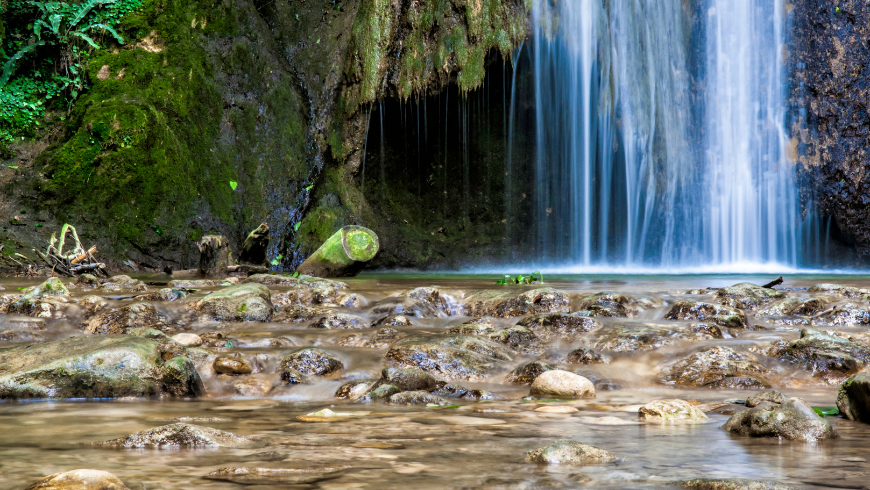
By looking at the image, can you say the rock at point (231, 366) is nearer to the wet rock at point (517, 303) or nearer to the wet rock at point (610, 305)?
the wet rock at point (517, 303)

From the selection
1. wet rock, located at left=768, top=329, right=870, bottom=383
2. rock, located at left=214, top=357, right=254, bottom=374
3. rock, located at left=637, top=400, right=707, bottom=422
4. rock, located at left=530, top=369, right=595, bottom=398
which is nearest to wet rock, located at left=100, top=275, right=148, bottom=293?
→ rock, located at left=214, top=357, right=254, bottom=374

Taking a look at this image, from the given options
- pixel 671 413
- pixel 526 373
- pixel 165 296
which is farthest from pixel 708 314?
pixel 165 296

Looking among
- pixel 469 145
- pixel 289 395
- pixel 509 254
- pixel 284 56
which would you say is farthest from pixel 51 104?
pixel 289 395

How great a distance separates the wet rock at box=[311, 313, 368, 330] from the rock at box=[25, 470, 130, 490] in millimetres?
4260

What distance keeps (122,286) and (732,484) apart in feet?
26.5

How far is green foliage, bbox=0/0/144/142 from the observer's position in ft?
43.3

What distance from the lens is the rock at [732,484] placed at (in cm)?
173

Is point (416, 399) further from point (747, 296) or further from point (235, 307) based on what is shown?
point (747, 296)

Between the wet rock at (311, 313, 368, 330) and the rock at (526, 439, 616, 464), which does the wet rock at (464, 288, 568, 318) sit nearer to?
→ the wet rock at (311, 313, 368, 330)

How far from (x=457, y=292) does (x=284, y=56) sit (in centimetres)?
1042

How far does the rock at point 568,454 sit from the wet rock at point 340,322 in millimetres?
3986

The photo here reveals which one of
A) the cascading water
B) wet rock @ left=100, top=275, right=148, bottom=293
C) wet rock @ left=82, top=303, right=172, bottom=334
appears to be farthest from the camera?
the cascading water

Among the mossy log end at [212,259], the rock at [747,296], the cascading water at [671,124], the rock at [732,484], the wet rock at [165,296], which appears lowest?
the rock at [732,484]

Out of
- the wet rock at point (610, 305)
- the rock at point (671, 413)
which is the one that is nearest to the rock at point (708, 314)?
the wet rock at point (610, 305)
